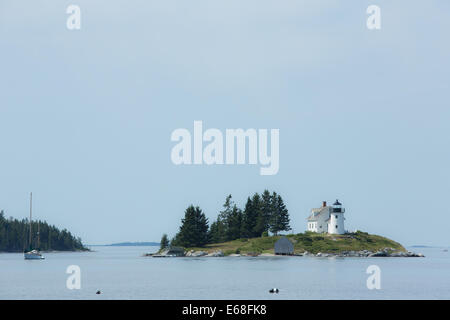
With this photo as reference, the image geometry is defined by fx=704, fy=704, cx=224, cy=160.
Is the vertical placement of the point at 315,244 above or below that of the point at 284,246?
above

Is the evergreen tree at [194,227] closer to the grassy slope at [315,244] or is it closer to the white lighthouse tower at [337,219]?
the grassy slope at [315,244]

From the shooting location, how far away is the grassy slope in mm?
187500

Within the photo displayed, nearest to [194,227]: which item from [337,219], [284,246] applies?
[284,246]

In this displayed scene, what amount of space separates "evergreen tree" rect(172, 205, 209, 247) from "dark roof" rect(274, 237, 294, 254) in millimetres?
21706

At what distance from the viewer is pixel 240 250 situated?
636 feet

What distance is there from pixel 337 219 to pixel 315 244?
10973 mm

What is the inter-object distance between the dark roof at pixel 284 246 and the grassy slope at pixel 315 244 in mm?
1378

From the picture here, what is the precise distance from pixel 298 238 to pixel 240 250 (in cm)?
1634

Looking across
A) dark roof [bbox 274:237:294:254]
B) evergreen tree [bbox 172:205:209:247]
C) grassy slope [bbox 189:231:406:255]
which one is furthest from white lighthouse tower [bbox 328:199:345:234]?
evergreen tree [bbox 172:205:209:247]

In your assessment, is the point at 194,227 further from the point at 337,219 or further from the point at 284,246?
the point at 337,219

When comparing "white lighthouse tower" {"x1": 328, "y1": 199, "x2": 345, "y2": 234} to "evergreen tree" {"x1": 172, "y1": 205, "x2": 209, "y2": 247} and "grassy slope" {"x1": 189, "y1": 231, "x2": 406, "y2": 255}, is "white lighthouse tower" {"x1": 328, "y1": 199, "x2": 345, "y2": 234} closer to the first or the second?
"grassy slope" {"x1": 189, "y1": 231, "x2": 406, "y2": 255}

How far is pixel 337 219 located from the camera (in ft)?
641

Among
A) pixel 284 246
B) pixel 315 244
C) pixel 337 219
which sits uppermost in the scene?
pixel 337 219
